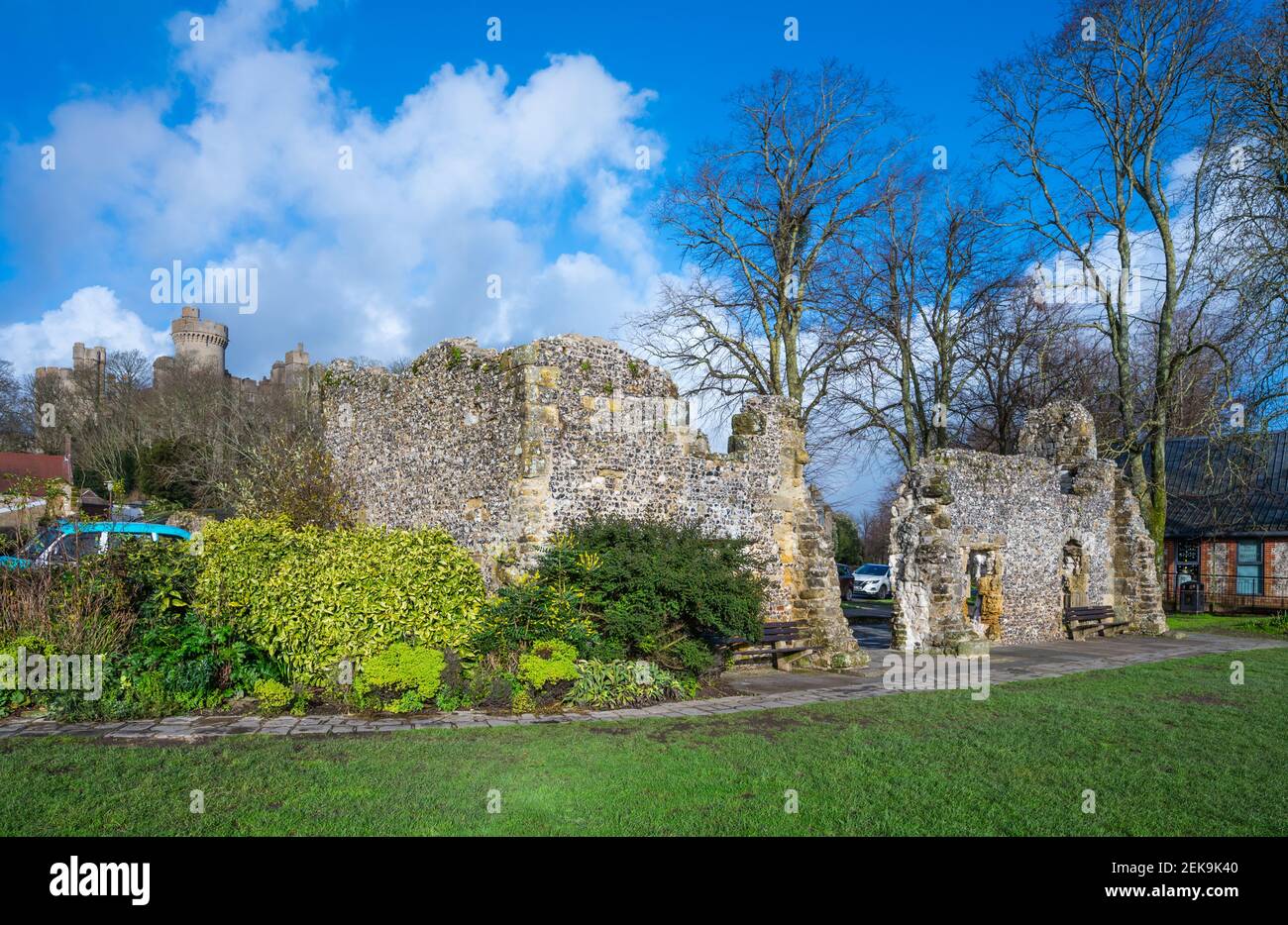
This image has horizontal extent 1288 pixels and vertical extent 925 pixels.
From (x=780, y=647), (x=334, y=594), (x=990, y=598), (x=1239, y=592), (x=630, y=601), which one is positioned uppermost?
(x=334, y=594)

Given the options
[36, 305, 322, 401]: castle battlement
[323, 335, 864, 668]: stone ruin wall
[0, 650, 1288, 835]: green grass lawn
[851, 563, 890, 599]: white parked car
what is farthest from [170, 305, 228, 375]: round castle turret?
[0, 650, 1288, 835]: green grass lawn

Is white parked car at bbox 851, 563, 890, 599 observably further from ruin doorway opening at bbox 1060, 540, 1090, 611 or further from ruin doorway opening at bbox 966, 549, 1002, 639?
ruin doorway opening at bbox 966, 549, 1002, 639

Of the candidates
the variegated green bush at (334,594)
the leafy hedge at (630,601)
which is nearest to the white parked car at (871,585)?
the leafy hedge at (630,601)

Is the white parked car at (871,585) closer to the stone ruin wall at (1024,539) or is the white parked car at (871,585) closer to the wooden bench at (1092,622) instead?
the stone ruin wall at (1024,539)

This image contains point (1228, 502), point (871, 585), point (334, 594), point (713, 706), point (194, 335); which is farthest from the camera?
point (194, 335)

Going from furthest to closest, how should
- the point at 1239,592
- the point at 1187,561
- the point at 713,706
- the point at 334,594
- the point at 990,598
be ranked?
the point at 1187,561 → the point at 1239,592 → the point at 990,598 → the point at 713,706 → the point at 334,594

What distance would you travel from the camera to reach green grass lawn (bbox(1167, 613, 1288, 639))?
67.7ft

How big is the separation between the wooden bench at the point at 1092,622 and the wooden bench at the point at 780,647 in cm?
915

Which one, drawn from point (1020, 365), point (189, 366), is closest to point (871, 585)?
point (1020, 365)

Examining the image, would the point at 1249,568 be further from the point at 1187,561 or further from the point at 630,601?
the point at 630,601

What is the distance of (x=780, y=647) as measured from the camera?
13086 mm

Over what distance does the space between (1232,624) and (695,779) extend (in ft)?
74.6

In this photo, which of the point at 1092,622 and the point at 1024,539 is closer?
the point at 1024,539

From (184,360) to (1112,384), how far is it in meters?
46.1
